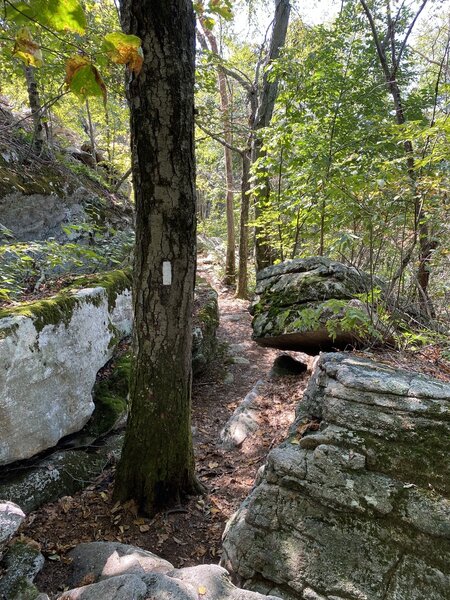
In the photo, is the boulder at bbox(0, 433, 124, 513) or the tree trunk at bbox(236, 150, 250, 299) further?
the tree trunk at bbox(236, 150, 250, 299)

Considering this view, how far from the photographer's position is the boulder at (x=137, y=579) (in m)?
1.64

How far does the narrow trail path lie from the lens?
8.80 feet

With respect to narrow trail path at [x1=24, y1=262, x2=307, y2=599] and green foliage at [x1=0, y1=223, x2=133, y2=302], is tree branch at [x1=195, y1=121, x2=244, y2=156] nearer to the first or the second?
green foliage at [x1=0, y1=223, x2=133, y2=302]

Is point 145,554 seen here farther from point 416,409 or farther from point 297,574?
point 416,409

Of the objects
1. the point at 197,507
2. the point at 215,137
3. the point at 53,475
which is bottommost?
the point at 197,507

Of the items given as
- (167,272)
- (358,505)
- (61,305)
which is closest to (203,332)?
(61,305)

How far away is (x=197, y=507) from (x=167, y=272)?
211 cm

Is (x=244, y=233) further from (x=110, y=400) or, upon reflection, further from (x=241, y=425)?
(x=110, y=400)

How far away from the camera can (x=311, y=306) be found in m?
4.87

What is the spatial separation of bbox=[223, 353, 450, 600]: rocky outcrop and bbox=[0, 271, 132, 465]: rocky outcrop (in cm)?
190

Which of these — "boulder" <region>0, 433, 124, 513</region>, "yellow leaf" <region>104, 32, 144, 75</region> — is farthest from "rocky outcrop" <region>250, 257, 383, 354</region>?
"yellow leaf" <region>104, 32, 144, 75</region>

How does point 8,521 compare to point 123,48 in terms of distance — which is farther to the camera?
point 8,521

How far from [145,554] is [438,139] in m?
5.11

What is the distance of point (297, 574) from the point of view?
2.06 metres
